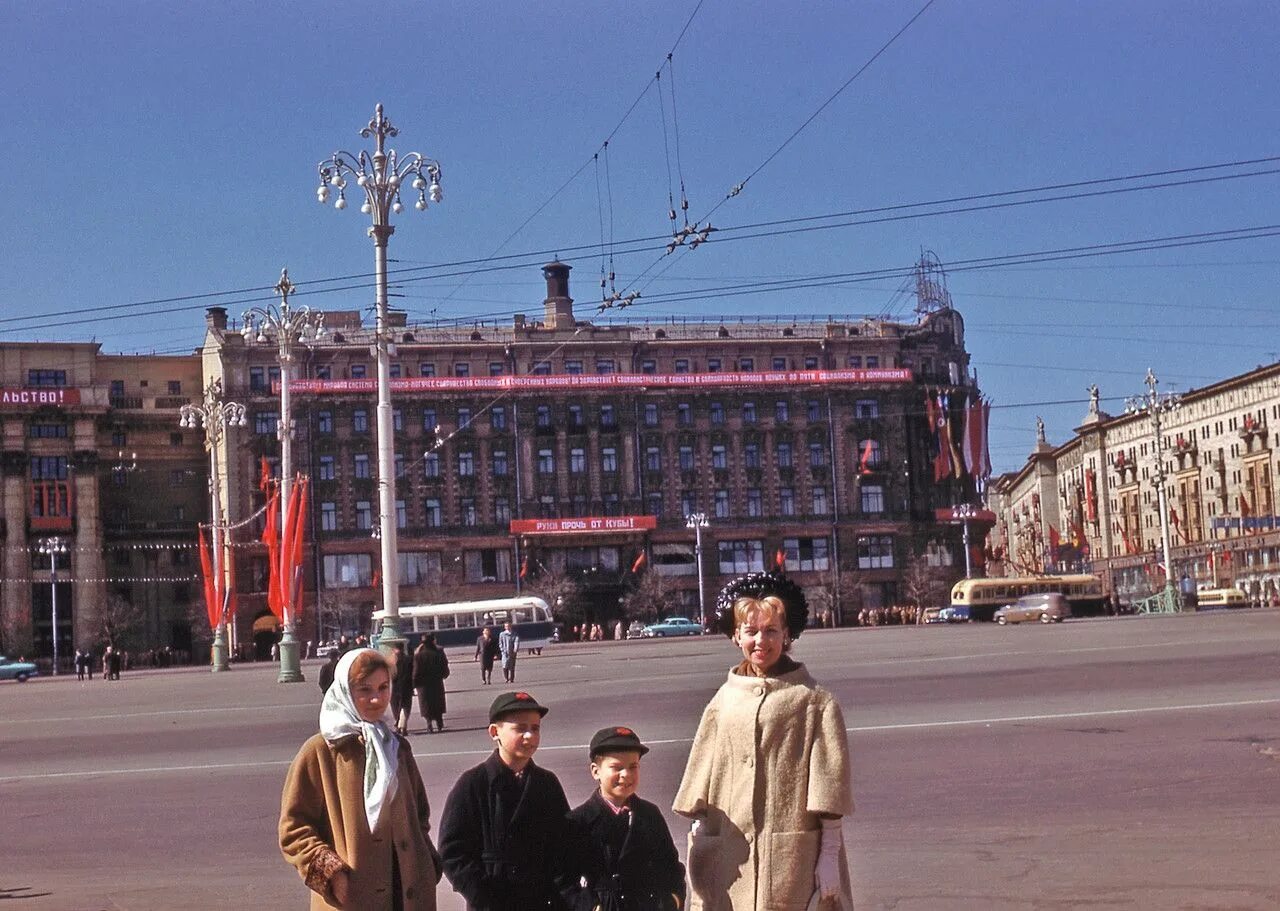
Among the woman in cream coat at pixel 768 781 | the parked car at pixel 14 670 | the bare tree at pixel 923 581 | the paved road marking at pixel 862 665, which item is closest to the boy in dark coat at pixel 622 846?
the woman in cream coat at pixel 768 781

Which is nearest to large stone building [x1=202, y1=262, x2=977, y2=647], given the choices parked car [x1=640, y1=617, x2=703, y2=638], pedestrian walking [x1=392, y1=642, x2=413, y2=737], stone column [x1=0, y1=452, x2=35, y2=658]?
parked car [x1=640, y1=617, x2=703, y2=638]

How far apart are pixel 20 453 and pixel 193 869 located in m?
91.3

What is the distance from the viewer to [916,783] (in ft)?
45.8

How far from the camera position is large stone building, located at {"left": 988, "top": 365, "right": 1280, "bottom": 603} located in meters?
107

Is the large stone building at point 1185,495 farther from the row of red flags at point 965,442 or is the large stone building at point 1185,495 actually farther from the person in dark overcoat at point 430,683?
the person in dark overcoat at point 430,683

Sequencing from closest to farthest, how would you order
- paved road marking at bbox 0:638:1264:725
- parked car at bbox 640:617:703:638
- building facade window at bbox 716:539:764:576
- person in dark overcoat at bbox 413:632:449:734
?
A: person in dark overcoat at bbox 413:632:449:734
paved road marking at bbox 0:638:1264:725
parked car at bbox 640:617:703:638
building facade window at bbox 716:539:764:576

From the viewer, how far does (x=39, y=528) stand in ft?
314

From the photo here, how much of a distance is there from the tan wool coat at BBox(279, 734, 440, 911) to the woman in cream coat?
900 millimetres

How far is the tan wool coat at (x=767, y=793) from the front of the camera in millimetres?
5270

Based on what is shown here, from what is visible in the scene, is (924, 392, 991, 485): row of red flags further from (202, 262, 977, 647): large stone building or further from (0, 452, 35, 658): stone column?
(0, 452, 35, 658): stone column

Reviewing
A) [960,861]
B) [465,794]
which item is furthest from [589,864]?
[960,861]

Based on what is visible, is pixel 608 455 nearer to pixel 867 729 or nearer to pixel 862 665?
pixel 862 665

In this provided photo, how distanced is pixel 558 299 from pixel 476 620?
37436 millimetres

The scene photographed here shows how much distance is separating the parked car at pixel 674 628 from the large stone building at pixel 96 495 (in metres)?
26.9
